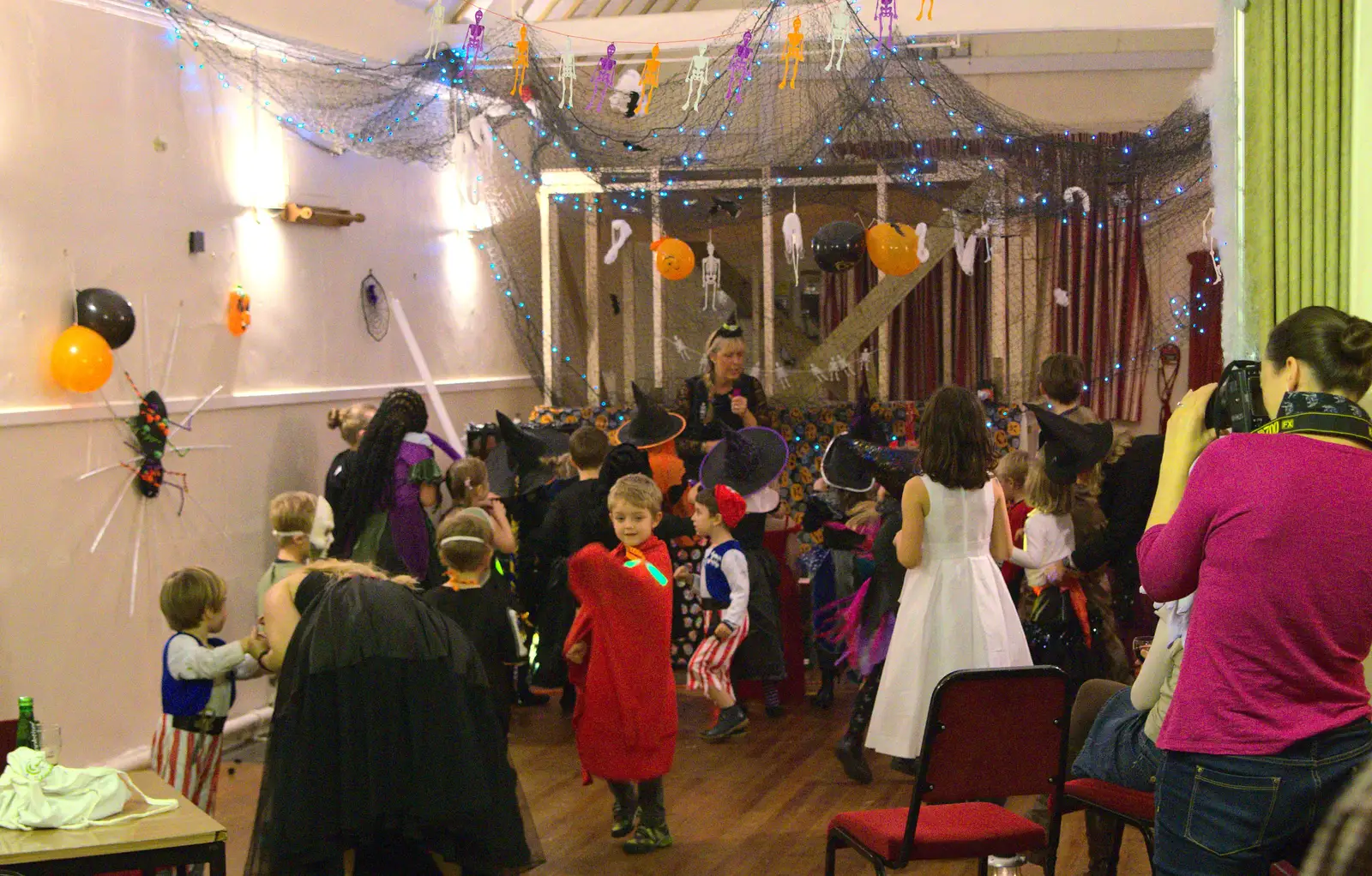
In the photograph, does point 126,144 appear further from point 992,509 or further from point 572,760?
point 992,509

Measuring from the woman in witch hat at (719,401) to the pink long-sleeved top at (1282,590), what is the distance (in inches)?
181

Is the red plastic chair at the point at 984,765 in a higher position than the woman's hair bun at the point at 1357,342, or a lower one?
lower

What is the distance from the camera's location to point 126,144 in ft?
18.4

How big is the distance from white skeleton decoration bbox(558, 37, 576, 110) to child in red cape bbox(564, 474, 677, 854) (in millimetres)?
2998

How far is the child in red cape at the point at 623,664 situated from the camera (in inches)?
167

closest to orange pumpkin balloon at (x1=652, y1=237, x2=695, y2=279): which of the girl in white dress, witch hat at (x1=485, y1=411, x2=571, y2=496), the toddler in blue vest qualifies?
witch hat at (x1=485, y1=411, x2=571, y2=496)

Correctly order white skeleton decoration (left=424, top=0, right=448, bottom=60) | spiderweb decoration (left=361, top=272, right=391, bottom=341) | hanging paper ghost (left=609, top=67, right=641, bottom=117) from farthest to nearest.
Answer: spiderweb decoration (left=361, top=272, right=391, bottom=341) < hanging paper ghost (left=609, top=67, right=641, bottom=117) < white skeleton decoration (left=424, top=0, right=448, bottom=60)

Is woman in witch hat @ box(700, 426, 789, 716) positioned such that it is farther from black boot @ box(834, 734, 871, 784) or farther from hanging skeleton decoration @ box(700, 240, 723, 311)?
hanging skeleton decoration @ box(700, 240, 723, 311)

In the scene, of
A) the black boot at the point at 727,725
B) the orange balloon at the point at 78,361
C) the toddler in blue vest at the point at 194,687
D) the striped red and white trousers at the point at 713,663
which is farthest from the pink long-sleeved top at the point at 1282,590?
the orange balloon at the point at 78,361

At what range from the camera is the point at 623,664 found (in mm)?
4254

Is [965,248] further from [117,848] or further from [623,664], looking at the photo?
[117,848]

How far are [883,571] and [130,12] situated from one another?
12.6ft

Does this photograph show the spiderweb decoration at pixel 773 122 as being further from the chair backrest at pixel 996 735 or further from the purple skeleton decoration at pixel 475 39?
the chair backrest at pixel 996 735

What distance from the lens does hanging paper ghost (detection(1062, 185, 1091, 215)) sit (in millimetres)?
6988
